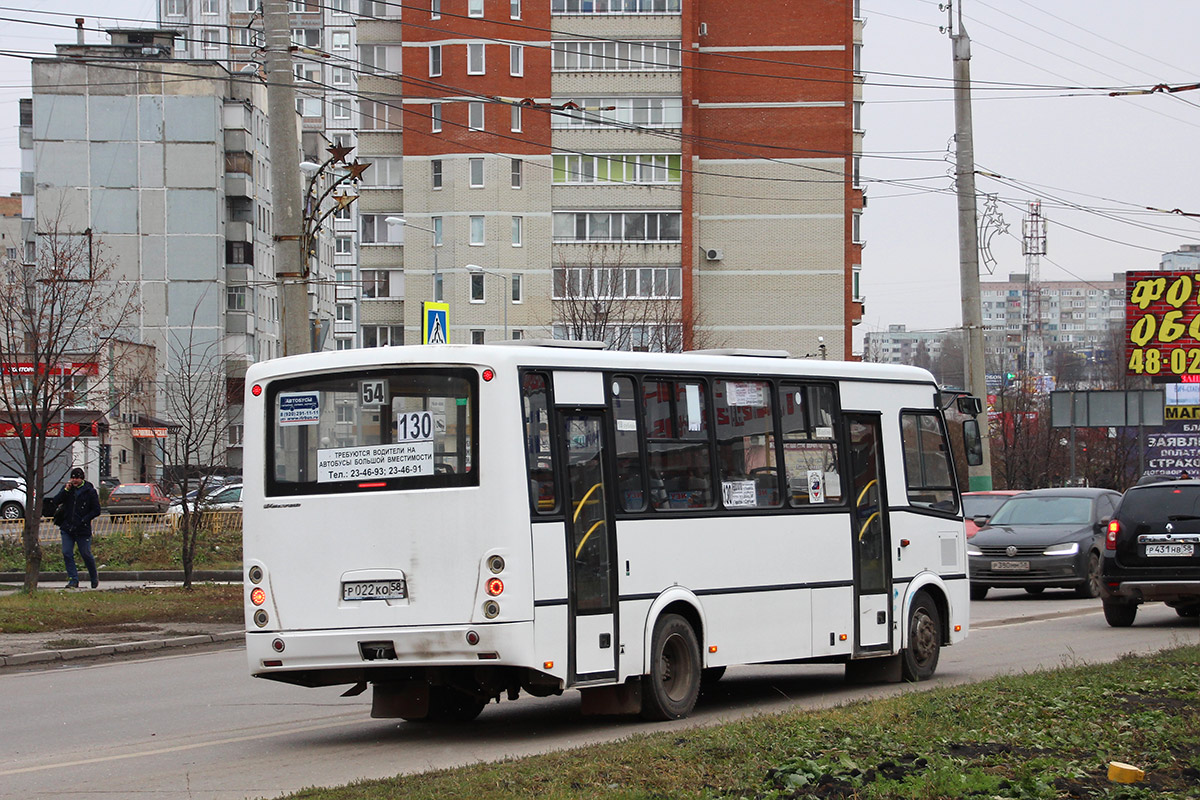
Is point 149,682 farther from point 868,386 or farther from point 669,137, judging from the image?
point 669,137

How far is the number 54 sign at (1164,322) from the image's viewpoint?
154ft

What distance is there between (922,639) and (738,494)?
296 cm

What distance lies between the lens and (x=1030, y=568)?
24.6 meters

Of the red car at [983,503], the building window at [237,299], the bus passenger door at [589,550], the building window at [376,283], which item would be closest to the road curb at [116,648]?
the bus passenger door at [589,550]

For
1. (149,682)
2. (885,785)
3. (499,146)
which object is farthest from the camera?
(499,146)

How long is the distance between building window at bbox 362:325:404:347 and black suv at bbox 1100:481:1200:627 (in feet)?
216

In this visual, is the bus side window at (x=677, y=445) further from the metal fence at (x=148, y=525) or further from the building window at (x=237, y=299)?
the building window at (x=237, y=299)

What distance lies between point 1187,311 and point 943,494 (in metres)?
35.2

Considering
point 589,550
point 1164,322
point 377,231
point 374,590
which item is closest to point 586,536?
point 589,550

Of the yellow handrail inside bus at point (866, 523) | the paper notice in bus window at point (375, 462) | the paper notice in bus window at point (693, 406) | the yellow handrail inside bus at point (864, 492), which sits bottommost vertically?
the yellow handrail inside bus at point (866, 523)

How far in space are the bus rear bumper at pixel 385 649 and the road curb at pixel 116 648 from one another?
7209mm

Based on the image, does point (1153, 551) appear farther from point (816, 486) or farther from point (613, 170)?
point (613, 170)

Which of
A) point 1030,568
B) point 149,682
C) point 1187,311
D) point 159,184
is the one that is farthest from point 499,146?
point 149,682

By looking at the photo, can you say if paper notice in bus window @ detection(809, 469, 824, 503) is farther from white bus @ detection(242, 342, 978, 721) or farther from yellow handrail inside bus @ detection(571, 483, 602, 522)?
yellow handrail inside bus @ detection(571, 483, 602, 522)
